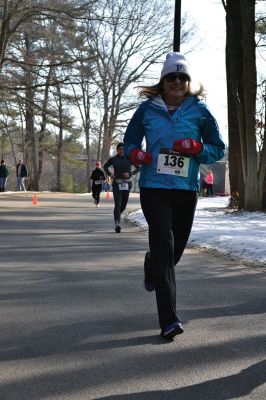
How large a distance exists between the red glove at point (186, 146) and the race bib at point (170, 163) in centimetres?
5

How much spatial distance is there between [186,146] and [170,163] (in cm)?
16

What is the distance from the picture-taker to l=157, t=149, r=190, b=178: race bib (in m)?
4.52

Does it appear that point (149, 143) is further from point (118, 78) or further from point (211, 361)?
point (118, 78)

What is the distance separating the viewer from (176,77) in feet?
15.3

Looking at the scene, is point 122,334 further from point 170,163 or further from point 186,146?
point 186,146

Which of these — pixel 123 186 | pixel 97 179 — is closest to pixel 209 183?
pixel 97 179

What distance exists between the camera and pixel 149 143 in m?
4.68

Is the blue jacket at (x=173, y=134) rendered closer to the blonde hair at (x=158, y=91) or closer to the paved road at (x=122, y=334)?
the blonde hair at (x=158, y=91)

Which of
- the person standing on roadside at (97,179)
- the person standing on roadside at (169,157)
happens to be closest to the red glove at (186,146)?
the person standing on roadside at (169,157)

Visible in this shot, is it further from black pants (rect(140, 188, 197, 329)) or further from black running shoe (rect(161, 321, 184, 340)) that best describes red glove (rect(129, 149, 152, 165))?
black running shoe (rect(161, 321, 184, 340))

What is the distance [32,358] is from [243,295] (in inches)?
113

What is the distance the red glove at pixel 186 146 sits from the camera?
4492 mm

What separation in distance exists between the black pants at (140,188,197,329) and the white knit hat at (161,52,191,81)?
88 cm

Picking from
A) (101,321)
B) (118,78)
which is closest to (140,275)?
(101,321)
